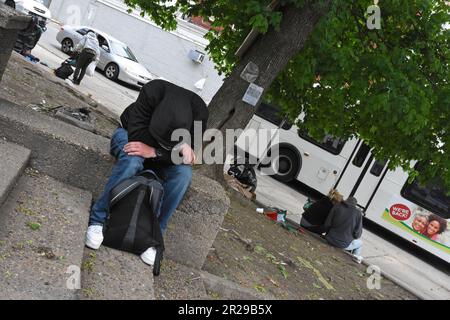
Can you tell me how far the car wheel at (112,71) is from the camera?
24.1 m

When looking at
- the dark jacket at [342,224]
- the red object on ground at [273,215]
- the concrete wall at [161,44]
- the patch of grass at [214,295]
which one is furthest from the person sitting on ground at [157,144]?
the concrete wall at [161,44]

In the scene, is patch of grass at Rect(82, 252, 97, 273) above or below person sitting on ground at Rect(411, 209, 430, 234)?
below

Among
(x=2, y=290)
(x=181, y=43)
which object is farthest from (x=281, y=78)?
(x=181, y=43)

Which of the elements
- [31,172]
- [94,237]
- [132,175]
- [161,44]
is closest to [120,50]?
[161,44]

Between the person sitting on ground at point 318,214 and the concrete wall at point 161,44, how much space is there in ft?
76.3

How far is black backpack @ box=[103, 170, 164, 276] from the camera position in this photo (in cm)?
427

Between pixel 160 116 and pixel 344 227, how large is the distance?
691cm

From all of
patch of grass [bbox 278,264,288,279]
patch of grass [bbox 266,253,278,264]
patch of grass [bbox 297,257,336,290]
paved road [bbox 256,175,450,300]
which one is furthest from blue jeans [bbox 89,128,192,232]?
paved road [bbox 256,175,450,300]

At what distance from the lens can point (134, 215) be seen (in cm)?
429

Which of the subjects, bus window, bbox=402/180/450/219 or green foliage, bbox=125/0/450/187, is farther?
bus window, bbox=402/180/450/219

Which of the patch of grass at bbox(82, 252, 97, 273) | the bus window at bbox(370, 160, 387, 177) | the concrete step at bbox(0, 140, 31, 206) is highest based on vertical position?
the bus window at bbox(370, 160, 387, 177)

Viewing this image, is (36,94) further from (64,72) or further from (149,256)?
(64,72)

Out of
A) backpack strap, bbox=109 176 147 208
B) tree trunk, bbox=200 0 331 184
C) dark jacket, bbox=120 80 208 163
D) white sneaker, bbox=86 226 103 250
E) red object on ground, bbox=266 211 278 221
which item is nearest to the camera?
white sneaker, bbox=86 226 103 250

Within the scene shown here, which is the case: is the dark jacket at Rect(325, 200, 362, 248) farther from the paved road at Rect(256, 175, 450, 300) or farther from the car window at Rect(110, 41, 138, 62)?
the car window at Rect(110, 41, 138, 62)
